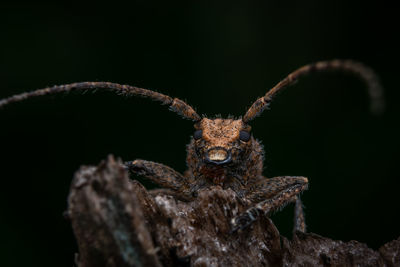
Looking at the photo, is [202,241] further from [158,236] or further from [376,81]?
[376,81]

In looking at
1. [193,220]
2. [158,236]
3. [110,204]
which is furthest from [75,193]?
[193,220]

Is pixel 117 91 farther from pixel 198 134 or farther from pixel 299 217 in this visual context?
pixel 299 217

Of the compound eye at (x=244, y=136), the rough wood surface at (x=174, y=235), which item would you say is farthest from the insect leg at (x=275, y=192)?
the compound eye at (x=244, y=136)

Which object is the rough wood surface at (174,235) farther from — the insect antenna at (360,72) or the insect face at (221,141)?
the insect face at (221,141)

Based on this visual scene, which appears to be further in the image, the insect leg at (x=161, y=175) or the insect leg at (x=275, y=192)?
the insect leg at (x=161, y=175)

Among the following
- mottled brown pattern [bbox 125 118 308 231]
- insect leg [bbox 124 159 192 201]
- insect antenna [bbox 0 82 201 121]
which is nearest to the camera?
insect antenna [bbox 0 82 201 121]

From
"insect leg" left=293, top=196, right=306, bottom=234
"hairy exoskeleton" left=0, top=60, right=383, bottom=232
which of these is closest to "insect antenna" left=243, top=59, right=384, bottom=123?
"hairy exoskeleton" left=0, top=60, right=383, bottom=232

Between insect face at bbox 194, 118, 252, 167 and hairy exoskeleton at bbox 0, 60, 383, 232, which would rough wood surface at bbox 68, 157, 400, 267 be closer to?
hairy exoskeleton at bbox 0, 60, 383, 232
